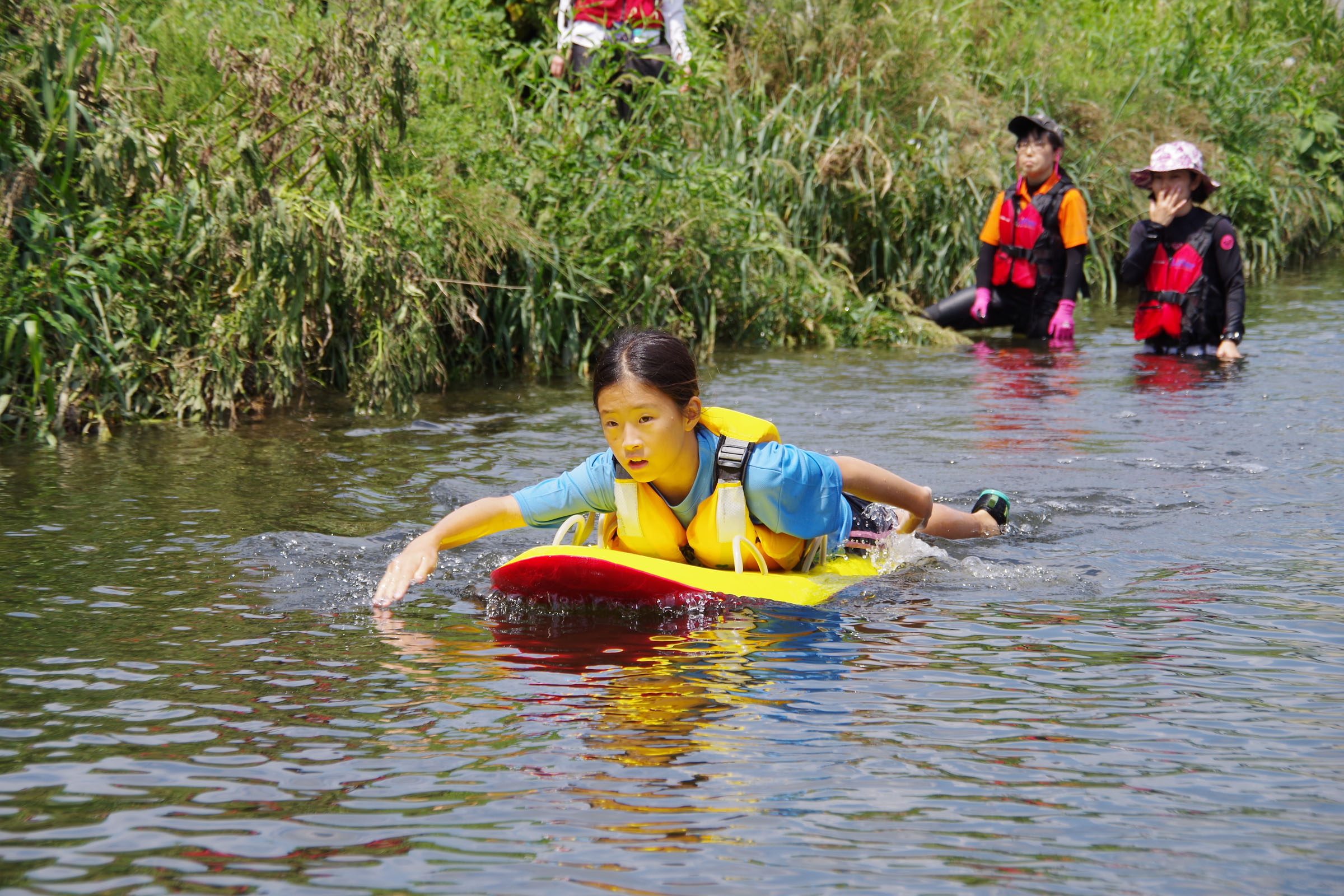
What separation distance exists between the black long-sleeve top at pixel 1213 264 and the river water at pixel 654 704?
10.8ft

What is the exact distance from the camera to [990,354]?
10266 millimetres

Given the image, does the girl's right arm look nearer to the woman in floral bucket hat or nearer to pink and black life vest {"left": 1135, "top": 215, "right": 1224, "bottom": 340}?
the woman in floral bucket hat

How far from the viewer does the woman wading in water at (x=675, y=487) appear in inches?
157

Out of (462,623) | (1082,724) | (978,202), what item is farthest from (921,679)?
(978,202)

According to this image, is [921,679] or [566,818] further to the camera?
[921,679]

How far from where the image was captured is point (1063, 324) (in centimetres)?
1019

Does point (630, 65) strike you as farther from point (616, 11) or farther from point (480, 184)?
point (480, 184)

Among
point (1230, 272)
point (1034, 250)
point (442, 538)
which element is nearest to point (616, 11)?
point (1034, 250)

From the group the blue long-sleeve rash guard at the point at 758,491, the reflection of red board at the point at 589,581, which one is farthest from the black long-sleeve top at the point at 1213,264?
the reflection of red board at the point at 589,581

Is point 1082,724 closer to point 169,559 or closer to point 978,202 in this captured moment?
point 169,559

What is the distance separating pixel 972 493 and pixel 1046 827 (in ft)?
11.3

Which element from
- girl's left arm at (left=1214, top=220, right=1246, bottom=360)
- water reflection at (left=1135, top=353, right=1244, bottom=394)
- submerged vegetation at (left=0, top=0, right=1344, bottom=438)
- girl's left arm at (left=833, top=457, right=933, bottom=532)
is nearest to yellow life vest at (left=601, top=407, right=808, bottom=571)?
girl's left arm at (left=833, top=457, right=933, bottom=532)

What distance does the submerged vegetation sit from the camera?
6.62 m

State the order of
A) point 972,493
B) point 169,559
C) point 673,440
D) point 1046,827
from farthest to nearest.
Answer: point 972,493
point 169,559
point 673,440
point 1046,827
